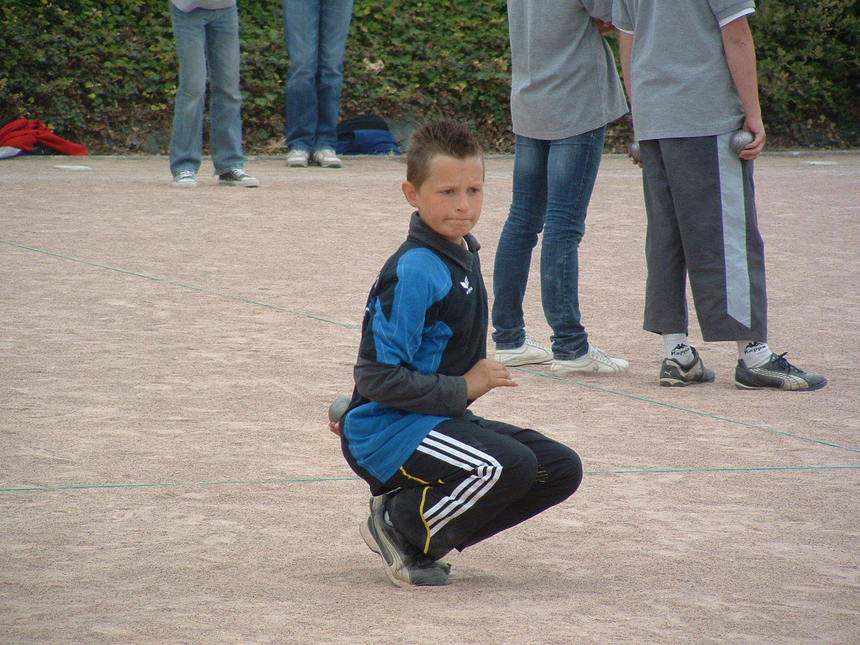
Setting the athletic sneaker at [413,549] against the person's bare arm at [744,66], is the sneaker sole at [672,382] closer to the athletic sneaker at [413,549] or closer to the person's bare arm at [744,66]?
the person's bare arm at [744,66]

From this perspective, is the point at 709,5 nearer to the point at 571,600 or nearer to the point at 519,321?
the point at 519,321

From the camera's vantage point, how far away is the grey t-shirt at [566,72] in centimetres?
503

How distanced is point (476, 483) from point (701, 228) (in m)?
2.22

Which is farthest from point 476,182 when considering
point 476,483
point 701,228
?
point 701,228

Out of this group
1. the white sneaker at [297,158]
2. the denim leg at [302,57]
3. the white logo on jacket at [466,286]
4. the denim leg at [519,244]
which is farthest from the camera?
the white sneaker at [297,158]

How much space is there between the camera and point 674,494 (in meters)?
3.59

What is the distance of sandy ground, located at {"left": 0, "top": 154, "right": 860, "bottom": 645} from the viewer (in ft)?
8.89

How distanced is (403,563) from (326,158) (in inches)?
348

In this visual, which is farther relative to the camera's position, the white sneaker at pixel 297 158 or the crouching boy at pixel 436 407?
the white sneaker at pixel 297 158

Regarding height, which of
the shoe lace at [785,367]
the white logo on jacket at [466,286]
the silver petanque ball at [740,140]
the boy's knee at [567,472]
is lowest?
the shoe lace at [785,367]

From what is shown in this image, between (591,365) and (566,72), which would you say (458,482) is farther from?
(566,72)

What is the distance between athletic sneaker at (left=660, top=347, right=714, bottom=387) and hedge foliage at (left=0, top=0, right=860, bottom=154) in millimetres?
8816

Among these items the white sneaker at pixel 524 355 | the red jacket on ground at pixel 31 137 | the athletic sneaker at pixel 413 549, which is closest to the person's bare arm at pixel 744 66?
the white sneaker at pixel 524 355

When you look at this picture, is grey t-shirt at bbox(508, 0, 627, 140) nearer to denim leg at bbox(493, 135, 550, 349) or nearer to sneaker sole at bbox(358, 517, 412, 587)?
denim leg at bbox(493, 135, 550, 349)
